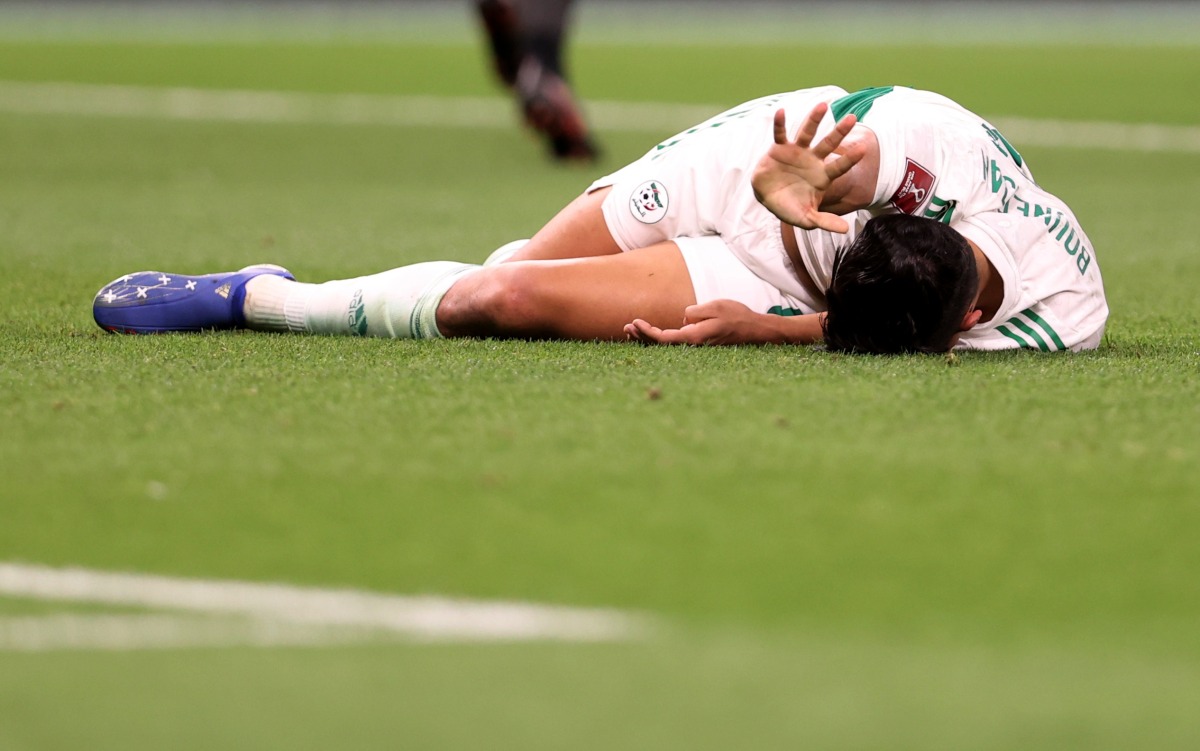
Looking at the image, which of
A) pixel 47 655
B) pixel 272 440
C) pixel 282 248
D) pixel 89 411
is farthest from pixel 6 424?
pixel 282 248

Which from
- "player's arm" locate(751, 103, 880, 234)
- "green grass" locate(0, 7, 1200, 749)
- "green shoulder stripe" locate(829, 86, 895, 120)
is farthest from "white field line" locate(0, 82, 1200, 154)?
"player's arm" locate(751, 103, 880, 234)

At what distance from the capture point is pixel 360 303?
3205mm

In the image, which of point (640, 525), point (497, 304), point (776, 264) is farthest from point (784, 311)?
point (640, 525)

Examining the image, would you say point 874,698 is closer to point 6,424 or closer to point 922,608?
point 922,608

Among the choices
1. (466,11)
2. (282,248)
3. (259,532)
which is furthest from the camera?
(466,11)

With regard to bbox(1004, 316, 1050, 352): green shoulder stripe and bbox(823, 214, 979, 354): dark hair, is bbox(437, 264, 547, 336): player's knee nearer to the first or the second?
bbox(823, 214, 979, 354): dark hair

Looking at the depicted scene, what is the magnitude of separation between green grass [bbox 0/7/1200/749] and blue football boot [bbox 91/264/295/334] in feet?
0.30

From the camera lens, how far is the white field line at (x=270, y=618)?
1714 mm

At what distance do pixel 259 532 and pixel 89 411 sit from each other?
65cm

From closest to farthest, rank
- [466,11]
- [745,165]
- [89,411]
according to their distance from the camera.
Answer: [89,411] < [745,165] < [466,11]

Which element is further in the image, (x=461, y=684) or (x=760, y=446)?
(x=760, y=446)

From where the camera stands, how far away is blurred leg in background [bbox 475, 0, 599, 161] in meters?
7.61

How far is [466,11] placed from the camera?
1998 centimetres

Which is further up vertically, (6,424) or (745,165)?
(745,165)
